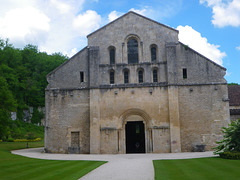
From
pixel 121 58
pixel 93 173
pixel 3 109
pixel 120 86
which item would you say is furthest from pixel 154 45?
pixel 3 109

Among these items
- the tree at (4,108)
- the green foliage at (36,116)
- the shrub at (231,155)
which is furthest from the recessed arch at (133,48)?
the green foliage at (36,116)

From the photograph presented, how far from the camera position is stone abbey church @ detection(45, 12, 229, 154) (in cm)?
2327

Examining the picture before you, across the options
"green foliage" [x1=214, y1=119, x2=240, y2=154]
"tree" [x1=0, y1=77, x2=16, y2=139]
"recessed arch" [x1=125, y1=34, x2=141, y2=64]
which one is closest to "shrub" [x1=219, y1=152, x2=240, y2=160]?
"green foliage" [x1=214, y1=119, x2=240, y2=154]

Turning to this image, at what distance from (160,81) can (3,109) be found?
2006cm

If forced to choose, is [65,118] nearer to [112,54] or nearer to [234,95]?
[112,54]

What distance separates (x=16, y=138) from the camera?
138 feet

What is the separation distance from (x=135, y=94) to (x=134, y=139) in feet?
23.5

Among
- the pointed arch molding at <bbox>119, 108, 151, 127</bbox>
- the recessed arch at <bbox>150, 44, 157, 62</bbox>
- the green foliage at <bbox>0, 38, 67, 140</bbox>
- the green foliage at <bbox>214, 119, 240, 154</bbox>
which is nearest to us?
the green foliage at <bbox>214, 119, 240, 154</bbox>

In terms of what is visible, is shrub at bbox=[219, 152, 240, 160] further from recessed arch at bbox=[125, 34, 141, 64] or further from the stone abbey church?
recessed arch at bbox=[125, 34, 141, 64]

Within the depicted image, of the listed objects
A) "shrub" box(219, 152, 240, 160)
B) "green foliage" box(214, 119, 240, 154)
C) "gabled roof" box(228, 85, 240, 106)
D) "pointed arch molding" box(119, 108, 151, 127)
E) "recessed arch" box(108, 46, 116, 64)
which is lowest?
"shrub" box(219, 152, 240, 160)

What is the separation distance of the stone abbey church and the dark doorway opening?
11.3ft

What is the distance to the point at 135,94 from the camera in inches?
954

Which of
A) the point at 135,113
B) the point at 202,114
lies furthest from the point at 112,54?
the point at 202,114

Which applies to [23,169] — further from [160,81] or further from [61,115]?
[160,81]
